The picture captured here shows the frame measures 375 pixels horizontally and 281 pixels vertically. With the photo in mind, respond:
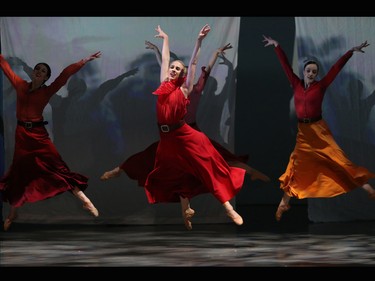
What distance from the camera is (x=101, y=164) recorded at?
10.3 meters

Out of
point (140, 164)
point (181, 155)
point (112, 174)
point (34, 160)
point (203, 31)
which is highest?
point (203, 31)

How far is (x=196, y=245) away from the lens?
26.8 feet

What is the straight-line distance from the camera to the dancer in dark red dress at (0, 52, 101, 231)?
30.4 ft

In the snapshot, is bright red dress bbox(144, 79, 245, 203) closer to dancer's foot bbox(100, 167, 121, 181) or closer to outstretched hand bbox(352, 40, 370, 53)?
dancer's foot bbox(100, 167, 121, 181)

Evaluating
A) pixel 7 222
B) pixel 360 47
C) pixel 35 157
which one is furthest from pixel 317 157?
pixel 7 222

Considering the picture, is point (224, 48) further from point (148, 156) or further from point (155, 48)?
point (148, 156)

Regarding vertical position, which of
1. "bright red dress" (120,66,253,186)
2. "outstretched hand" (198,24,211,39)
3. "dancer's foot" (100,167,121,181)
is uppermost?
"outstretched hand" (198,24,211,39)

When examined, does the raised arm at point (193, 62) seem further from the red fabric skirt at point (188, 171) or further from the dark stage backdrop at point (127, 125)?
the dark stage backdrop at point (127, 125)

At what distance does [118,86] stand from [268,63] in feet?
8.83

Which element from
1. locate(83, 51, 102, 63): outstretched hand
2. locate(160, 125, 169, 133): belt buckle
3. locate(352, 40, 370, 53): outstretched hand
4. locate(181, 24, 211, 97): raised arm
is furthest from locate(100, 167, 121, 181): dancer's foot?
locate(352, 40, 370, 53): outstretched hand

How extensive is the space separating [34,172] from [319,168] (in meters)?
2.68

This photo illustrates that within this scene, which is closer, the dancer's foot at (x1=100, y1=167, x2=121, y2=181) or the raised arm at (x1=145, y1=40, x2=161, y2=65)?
the raised arm at (x1=145, y1=40, x2=161, y2=65)

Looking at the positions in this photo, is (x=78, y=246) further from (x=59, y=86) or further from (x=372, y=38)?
(x=372, y=38)

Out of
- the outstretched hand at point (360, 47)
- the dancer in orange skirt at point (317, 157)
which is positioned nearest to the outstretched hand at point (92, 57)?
the dancer in orange skirt at point (317, 157)
